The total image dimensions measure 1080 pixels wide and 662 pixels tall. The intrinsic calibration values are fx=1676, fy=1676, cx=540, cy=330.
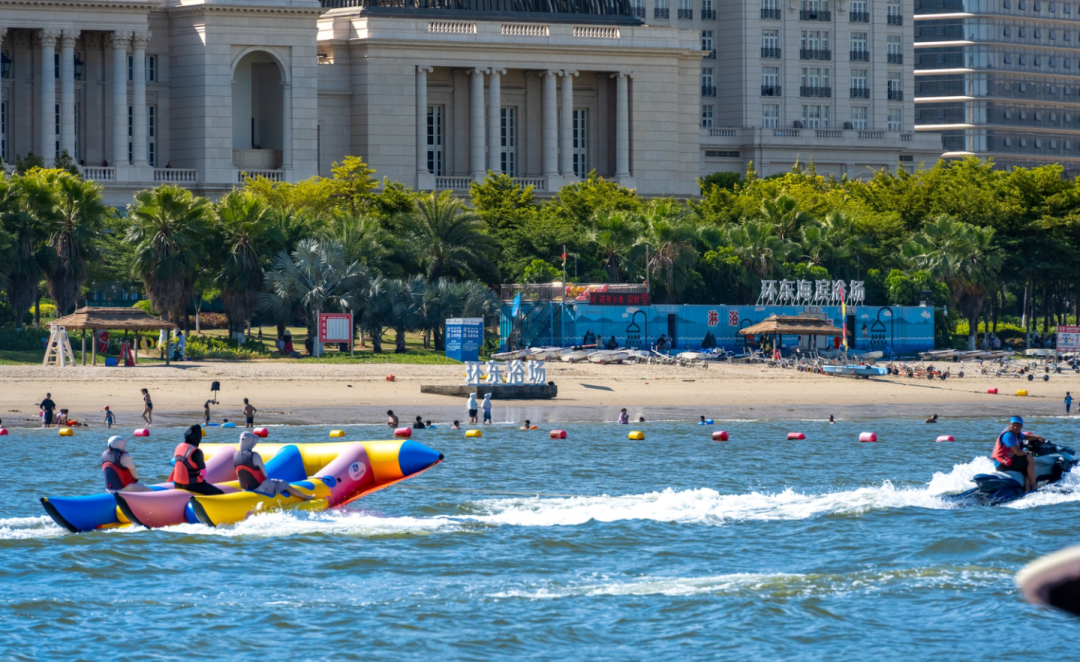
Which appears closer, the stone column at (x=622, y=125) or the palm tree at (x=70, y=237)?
the palm tree at (x=70, y=237)

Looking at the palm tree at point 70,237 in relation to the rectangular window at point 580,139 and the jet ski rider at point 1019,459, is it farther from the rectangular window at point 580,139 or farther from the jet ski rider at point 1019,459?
the rectangular window at point 580,139

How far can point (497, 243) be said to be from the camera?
243 feet

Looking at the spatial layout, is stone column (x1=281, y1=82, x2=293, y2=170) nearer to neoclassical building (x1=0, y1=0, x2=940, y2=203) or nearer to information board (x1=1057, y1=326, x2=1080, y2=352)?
neoclassical building (x1=0, y1=0, x2=940, y2=203)

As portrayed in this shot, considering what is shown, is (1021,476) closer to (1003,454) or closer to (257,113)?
(1003,454)

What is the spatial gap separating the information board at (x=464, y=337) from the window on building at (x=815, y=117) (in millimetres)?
63149

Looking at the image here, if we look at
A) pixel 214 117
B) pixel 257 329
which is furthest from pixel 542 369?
pixel 214 117

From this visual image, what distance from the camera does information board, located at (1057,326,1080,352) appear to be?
7212cm

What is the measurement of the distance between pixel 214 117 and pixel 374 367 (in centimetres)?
3462

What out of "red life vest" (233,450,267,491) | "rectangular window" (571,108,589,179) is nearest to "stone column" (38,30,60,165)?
"rectangular window" (571,108,589,179)

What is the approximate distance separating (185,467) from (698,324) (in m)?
43.6

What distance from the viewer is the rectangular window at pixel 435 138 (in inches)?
3910

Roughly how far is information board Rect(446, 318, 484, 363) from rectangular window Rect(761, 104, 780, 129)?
6096 cm

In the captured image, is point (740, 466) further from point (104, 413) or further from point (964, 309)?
point (964, 309)

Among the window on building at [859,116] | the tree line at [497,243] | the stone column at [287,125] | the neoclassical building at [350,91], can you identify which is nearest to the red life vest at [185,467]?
the tree line at [497,243]
